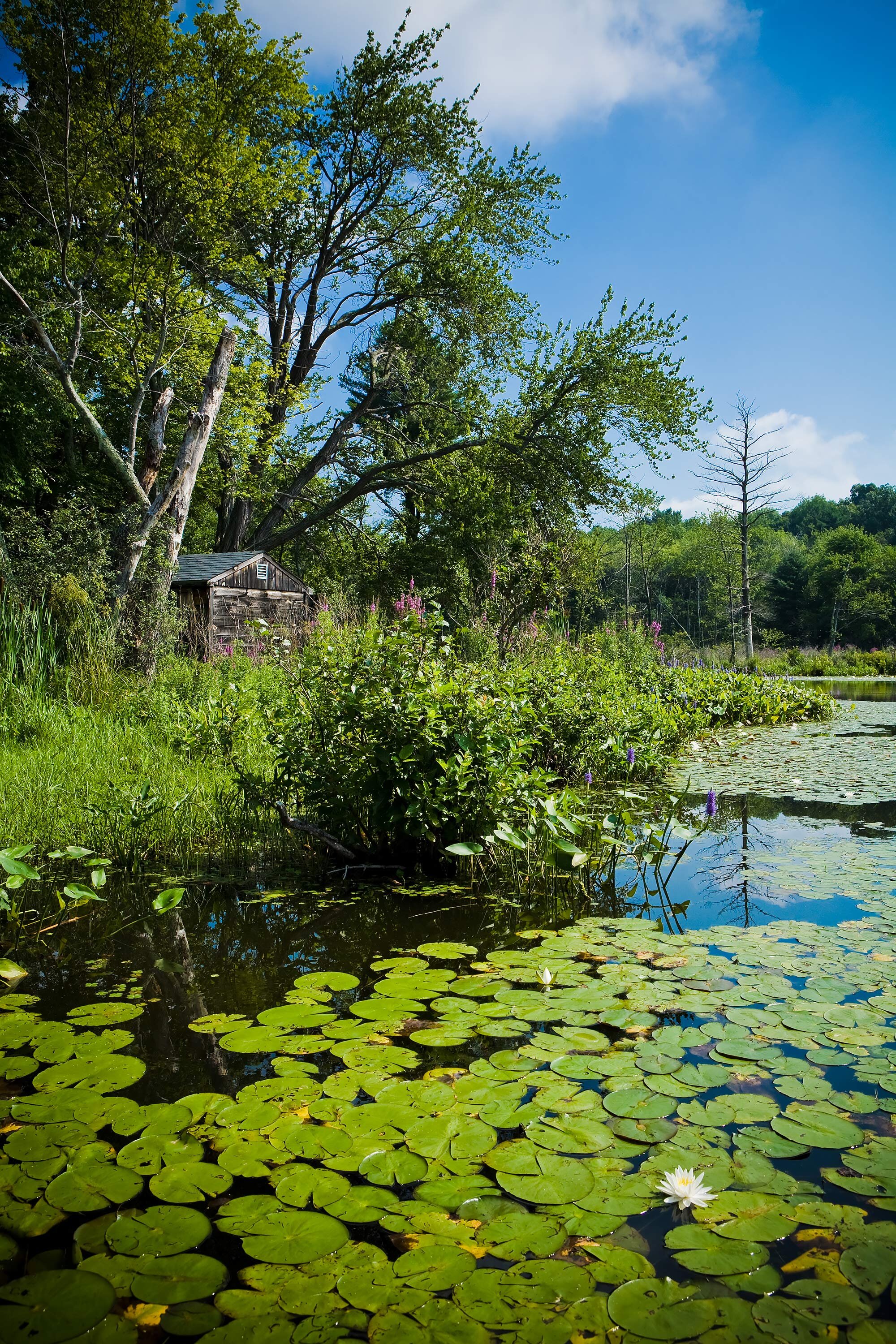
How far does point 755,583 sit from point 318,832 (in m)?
29.5

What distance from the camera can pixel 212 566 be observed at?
59.4ft

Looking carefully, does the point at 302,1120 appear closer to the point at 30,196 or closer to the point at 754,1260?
the point at 754,1260

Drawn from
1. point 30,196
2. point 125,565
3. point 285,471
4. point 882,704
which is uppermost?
point 30,196

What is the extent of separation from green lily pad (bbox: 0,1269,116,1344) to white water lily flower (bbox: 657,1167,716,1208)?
0.96 m

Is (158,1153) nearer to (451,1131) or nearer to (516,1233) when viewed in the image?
(451,1131)

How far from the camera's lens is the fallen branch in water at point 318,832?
144 inches

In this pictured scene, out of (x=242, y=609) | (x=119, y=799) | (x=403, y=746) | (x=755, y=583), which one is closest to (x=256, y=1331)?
(x=403, y=746)

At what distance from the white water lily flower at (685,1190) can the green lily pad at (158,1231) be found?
835mm

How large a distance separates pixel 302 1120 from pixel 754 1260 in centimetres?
93

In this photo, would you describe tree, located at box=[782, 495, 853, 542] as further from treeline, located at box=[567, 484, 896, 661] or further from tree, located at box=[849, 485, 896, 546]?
treeline, located at box=[567, 484, 896, 661]

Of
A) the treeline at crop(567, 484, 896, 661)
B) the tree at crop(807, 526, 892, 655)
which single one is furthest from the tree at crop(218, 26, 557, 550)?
the tree at crop(807, 526, 892, 655)

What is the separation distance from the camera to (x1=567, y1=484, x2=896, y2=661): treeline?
118 feet

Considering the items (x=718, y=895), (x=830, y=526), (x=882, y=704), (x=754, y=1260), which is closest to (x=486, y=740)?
(x=718, y=895)

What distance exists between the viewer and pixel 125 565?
9.29m
